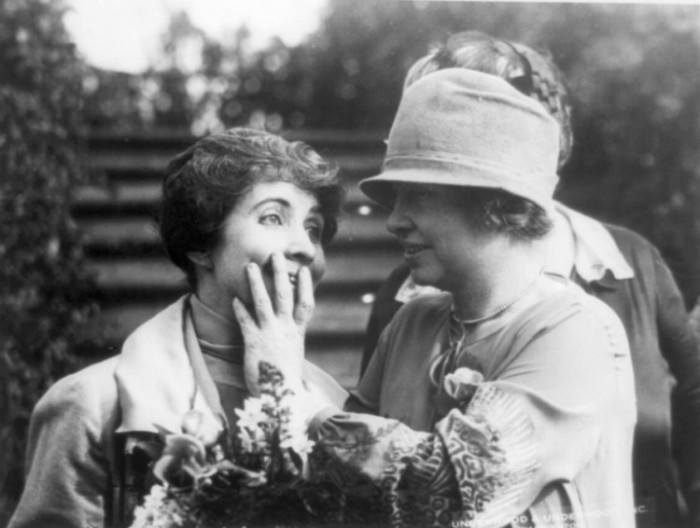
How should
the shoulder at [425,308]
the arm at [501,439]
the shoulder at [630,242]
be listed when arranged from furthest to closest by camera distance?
the shoulder at [630,242]
the shoulder at [425,308]
the arm at [501,439]

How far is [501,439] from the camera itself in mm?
1312

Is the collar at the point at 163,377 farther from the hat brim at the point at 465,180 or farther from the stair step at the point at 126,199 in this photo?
the hat brim at the point at 465,180

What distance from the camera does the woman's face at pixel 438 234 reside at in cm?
137

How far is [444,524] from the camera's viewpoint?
1.36 meters

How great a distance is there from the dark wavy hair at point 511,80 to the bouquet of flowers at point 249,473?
0.39m

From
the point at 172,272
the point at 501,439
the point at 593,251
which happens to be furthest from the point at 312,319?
the point at 593,251

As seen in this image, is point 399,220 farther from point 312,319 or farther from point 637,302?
point 637,302

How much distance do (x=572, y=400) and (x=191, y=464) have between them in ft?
1.78

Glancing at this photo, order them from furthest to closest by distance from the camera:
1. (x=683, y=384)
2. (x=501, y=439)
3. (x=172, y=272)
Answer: (x=683, y=384), (x=172, y=272), (x=501, y=439)

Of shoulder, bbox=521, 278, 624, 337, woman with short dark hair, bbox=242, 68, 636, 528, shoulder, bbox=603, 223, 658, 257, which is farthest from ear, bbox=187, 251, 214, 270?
shoulder, bbox=603, 223, 658, 257

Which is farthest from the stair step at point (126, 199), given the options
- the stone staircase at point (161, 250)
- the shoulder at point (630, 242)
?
the shoulder at point (630, 242)

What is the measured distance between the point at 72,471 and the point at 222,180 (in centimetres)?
46

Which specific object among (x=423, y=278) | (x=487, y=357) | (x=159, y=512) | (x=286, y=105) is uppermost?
(x=286, y=105)

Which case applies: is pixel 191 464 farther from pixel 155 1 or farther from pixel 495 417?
pixel 155 1
